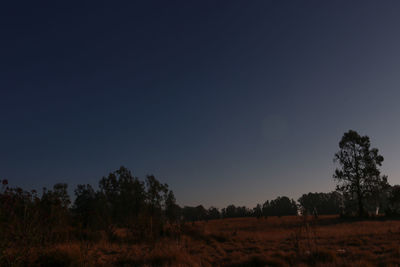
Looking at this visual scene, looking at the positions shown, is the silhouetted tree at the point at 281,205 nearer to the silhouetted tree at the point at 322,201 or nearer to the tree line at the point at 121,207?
the silhouetted tree at the point at 322,201

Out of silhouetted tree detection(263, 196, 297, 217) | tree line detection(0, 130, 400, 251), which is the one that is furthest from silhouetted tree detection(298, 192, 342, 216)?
tree line detection(0, 130, 400, 251)

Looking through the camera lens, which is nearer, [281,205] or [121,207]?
[121,207]

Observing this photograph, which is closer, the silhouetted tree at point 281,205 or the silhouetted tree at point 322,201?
the silhouetted tree at point 322,201

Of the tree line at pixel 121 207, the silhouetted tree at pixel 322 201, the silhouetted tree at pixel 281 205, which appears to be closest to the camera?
the tree line at pixel 121 207

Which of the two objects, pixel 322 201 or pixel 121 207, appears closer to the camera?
pixel 121 207

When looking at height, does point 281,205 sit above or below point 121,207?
below

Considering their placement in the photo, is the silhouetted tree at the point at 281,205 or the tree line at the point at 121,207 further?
the silhouetted tree at the point at 281,205

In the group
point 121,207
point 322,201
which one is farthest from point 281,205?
point 121,207

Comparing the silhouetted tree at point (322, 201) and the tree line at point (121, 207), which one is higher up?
the tree line at point (121, 207)

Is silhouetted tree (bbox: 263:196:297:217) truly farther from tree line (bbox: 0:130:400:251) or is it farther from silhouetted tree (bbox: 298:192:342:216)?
tree line (bbox: 0:130:400:251)

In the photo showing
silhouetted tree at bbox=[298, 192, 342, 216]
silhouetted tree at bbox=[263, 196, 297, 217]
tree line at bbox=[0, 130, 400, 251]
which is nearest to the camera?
tree line at bbox=[0, 130, 400, 251]

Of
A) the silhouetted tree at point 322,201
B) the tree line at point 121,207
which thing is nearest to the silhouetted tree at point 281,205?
the silhouetted tree at point 322,201

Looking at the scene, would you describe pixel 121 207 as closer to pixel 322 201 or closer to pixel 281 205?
pixel 281 205

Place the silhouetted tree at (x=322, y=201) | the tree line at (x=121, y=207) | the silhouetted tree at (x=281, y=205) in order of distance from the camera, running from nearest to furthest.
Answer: the tree line at (x=121, y=207) → the silhouetted tree at (x=322, y=201) → the silhouetted tree at (x=281, y=205)
